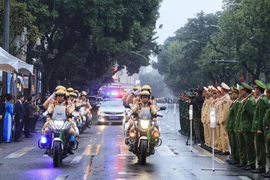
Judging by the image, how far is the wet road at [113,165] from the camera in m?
13.7

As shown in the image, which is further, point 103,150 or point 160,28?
point 160,28

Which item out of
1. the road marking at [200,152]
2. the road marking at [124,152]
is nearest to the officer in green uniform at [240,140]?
the road marking at [200,152]

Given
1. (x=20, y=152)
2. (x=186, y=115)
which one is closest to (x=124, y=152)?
(x=20, y=152)

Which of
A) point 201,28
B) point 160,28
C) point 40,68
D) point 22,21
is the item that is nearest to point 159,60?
point 201,28

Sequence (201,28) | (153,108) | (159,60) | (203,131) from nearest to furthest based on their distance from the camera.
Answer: (153,108) < (203,131) < (201,28) < (159,60)

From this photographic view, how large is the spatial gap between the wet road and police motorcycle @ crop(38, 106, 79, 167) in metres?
0.33

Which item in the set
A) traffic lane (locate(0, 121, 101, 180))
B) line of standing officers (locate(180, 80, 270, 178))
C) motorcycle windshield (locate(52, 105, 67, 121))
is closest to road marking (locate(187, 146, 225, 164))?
line of standing officers (locate(180, 80, 270, 178))

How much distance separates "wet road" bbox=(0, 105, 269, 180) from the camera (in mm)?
13742

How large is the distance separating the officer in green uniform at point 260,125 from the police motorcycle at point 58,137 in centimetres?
473

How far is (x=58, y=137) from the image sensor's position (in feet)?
51.5

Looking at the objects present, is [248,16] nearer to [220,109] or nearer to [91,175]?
[220,109]

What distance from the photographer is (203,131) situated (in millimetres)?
23625

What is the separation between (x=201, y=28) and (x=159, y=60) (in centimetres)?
2898

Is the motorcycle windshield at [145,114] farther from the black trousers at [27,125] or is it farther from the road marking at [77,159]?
the black trousers at [27,125]
